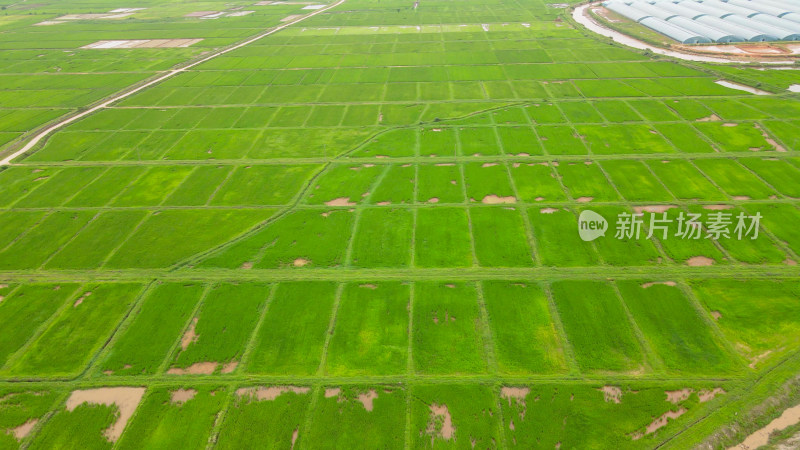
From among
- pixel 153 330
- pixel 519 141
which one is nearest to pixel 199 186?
pixel 153 330

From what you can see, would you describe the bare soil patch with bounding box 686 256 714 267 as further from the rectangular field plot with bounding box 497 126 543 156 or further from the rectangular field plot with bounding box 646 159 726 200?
the rectangular field plot with bounding box 497 126 543 156

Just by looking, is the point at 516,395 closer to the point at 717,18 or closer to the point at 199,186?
the point at 199,186

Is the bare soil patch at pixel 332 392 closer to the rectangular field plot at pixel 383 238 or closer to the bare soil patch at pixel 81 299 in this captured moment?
the rectangular field plot at pixel 383 238

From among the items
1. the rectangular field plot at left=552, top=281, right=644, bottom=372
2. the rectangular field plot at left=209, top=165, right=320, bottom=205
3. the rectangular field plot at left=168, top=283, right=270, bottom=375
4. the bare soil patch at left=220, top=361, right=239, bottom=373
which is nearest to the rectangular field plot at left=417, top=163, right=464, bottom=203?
the rectangular field plot at left=209, top=165, right=320, bottom=205

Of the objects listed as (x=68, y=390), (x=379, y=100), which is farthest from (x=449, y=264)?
(x=379, y=100)

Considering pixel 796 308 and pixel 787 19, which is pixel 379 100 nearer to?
pixel 796 308

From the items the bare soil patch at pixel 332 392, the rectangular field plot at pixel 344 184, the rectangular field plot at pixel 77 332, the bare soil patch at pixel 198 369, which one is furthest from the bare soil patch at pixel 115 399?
the rectangular field plot at pixel 344 184
